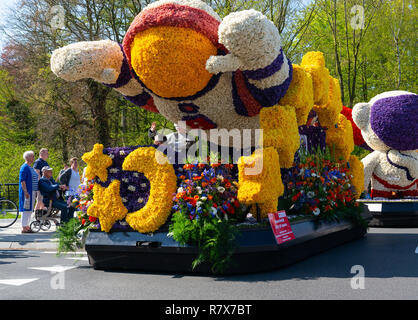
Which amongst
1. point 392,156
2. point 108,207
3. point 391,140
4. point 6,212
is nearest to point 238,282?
point 108,207

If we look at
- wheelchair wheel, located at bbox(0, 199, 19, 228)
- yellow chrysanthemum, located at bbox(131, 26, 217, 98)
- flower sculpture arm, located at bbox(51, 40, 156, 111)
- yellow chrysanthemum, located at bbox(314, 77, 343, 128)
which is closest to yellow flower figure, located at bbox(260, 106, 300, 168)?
yellow chrysanthemum, located at bbox(131, 26, 217, 98)

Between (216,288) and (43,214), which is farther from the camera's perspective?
(43,214)

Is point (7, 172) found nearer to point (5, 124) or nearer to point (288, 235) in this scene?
point (5, 124)

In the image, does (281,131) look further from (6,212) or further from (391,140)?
(6,212)

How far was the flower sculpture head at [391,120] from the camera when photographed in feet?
35.5

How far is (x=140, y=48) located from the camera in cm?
602

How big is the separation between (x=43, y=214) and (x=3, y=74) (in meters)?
18.2

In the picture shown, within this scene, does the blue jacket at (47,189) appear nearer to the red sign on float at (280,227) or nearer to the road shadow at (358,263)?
the road shadow at (358,263)

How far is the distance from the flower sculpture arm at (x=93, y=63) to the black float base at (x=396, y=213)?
6480mm

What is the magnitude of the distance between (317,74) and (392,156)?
4.60m

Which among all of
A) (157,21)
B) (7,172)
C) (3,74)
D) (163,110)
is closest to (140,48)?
(157,21)

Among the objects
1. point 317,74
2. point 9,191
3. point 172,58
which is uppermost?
point 172,58

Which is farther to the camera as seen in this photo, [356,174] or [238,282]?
[356,174]

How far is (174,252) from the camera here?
5871 millimetres
